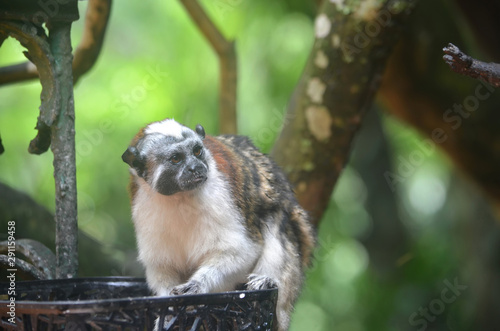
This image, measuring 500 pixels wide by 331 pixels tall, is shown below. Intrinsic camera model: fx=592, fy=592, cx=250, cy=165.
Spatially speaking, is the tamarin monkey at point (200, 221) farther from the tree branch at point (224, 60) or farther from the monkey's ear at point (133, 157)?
the tree branch at point (224, 60)

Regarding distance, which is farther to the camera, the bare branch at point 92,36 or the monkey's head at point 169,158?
the bare branch at point 92,36

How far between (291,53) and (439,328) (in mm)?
4037

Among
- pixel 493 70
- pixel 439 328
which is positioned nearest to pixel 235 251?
pixel 493 70

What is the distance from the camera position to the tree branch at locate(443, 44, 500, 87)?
1702 millimetres

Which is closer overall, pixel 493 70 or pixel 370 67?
pixel 493 70

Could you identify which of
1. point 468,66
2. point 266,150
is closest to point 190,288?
point 468,66

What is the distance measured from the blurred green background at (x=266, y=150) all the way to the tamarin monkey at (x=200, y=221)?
4.13m

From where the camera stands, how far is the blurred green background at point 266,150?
735 cm

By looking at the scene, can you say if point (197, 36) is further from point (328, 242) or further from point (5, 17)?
point (5, 17)

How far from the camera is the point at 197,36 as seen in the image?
8.67 metres

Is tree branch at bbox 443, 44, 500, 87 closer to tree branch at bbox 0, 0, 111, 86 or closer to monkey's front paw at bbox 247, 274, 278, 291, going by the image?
monkey's front paw at bbox 247, 274, 278, 291

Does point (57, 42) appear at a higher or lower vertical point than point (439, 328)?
higher

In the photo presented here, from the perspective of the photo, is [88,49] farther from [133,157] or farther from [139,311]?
[139,311]
